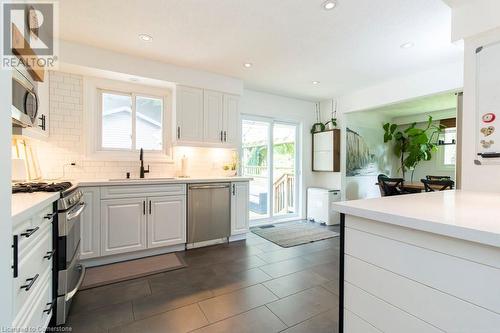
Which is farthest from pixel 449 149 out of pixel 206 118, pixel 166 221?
pixel 166 221

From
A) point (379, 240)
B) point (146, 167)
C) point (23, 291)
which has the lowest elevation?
point (23, 291)

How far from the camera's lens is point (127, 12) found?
2.17m

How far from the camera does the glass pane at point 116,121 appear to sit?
10.7 feet

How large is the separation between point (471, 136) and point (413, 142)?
11.1 feet

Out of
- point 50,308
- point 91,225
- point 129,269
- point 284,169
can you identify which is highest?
point 284,169

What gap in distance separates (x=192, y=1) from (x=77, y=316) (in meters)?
2.77

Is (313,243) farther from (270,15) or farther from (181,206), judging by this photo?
(270,15)

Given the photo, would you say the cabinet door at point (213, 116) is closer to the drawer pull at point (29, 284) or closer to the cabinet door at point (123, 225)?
the cabinet door at point (123, 225)

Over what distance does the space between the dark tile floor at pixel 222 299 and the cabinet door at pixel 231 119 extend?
1.88 meters

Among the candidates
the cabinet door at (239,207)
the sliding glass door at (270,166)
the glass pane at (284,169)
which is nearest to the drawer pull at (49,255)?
the cabinet door at (239,207)

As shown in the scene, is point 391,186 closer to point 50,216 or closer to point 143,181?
point 143,181

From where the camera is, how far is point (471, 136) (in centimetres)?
194

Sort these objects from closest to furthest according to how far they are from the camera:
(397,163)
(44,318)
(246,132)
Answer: (44,318), (246,132), (397,163)

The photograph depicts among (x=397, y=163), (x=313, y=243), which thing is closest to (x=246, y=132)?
(x=313, y=243)
